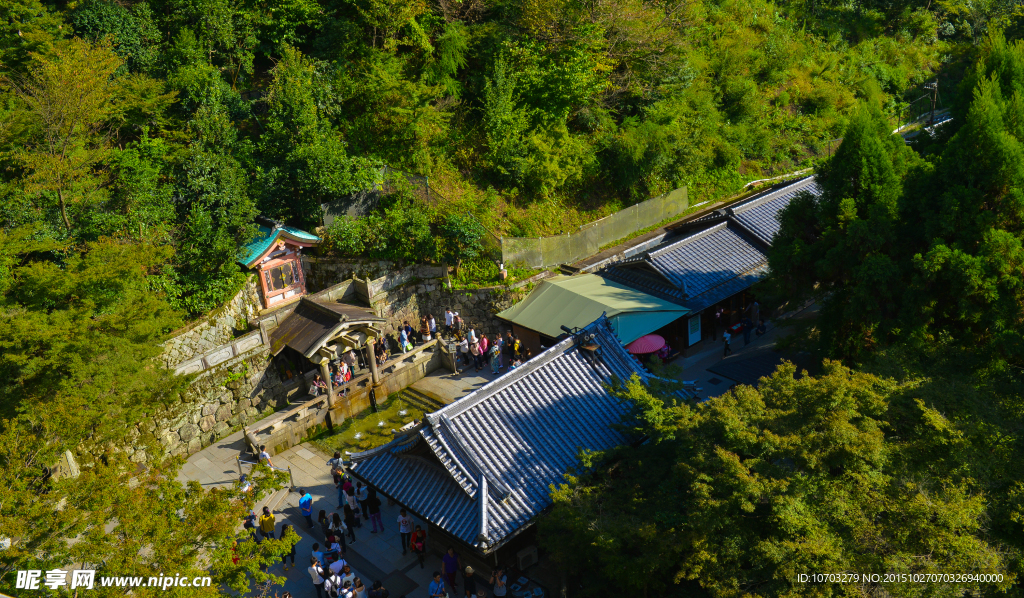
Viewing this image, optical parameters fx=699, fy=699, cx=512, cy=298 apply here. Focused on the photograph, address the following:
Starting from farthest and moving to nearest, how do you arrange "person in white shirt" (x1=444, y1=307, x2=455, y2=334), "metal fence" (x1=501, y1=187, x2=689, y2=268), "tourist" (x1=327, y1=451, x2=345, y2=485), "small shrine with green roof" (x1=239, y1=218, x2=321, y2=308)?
"metal fence" (x1=501, y1=187, x2=689, y2=268)
"person in white shirt" (x1=444, y1=307, x2=455, y2=334)
"small shrine with green roof" (x1=239, y1=218, x2=321, y2=308)
"tourist" (x1=327, y1=451, x2=345, y2=485)

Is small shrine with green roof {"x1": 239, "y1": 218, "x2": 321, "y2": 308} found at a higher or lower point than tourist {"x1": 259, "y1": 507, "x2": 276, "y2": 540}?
higher

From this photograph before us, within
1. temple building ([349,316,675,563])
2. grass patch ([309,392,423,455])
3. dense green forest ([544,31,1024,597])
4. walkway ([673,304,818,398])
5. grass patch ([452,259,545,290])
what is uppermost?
dense green forest ([544,31,1024,597])

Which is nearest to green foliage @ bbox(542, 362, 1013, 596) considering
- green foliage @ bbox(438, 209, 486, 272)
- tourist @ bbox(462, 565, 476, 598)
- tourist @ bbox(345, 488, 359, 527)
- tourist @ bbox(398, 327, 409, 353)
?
tourist @ bbox(462, 565, 476, 598)

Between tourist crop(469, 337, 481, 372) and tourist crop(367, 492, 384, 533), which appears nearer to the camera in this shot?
tourist crop(367, 492, 384, 533)

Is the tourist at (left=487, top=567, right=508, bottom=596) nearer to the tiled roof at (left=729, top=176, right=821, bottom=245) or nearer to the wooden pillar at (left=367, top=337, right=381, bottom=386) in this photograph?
the wooden pillar at (left=367, top=337, right=381, bottom=386)

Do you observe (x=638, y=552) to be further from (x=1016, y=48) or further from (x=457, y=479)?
(x=1016, y=48)

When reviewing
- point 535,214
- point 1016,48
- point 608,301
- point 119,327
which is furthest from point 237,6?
point 1016,48

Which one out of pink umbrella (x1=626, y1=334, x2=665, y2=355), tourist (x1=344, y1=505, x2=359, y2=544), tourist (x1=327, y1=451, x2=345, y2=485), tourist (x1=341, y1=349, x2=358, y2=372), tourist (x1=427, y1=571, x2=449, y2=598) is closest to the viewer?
tourist (x1=427, y1=571, x2=449, y2=598)

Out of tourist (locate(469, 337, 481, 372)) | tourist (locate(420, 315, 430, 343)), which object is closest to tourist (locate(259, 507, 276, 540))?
tourist (locate(469, 337, 481, 372))
